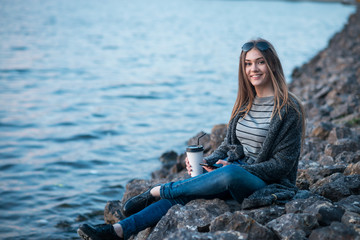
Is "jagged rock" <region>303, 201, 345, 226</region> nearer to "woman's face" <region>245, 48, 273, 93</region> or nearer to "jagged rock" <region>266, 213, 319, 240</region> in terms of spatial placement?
"jagged rock" <region>266, 213, 319, 240</region>

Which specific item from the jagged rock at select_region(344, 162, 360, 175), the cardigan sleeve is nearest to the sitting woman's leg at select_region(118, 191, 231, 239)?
the cardigan sleeve

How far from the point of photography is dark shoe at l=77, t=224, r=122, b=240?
11.8ft

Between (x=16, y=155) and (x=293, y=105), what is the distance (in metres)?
6.29

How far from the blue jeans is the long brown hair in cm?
64

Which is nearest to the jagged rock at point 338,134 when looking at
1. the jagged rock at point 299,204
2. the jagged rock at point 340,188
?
the jagged rock at point 340,188

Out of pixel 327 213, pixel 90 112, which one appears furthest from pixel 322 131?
pixel 90 112

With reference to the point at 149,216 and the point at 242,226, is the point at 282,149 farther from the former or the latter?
the point at 149,216

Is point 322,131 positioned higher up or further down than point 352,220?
higher up

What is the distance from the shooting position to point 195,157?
A: 3.86m

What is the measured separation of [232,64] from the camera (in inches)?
798

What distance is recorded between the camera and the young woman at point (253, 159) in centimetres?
362

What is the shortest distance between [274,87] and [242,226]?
1405 millimetres

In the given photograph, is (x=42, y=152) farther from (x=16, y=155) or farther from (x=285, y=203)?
(x=285, y=203)

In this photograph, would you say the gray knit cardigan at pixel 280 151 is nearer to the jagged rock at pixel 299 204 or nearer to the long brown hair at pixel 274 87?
the long brown hair at pixel 274 87
